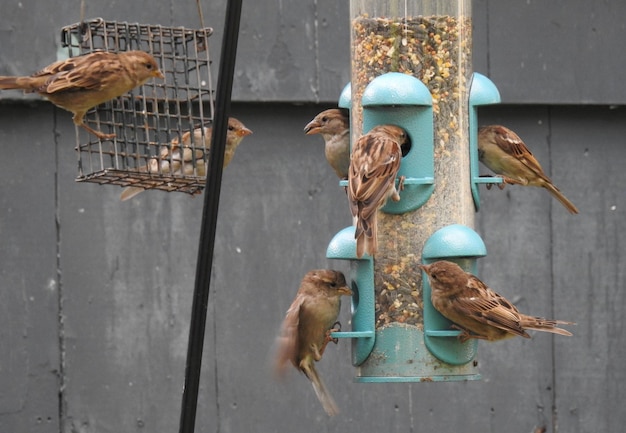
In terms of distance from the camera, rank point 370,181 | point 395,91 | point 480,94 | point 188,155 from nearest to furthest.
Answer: point 370,181 < point 395,91 < point 480,94 < point 188,155

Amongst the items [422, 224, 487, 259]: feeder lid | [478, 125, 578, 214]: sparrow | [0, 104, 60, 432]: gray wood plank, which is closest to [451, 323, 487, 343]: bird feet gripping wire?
[422, 224, 487, 259]: feeder lid

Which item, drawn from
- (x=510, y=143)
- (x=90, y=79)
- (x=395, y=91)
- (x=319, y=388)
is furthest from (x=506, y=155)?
(x=90, y=79)

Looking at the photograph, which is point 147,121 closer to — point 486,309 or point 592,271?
point 486,309

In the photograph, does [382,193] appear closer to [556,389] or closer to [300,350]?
[300,350]

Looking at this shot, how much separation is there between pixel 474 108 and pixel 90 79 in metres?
1.37

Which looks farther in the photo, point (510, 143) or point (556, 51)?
point (556, 51)

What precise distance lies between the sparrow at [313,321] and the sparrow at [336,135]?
44cm

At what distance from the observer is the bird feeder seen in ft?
16.3

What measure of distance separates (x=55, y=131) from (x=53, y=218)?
353mm

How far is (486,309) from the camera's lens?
4.86 metres

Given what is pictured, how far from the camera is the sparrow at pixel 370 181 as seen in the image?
4.72 m

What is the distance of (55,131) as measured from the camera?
19.6 ft

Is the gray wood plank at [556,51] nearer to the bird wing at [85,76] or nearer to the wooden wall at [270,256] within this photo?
the wooden wall at [270,256]

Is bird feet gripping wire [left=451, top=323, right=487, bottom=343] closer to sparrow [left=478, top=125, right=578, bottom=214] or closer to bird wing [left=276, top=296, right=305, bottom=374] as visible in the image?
bird wing [left=276, top=296, right=305, bottom=374]
